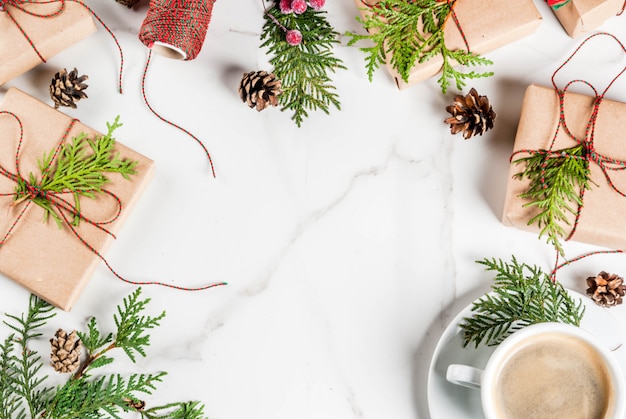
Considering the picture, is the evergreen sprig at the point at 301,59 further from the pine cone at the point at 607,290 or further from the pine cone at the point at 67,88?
the pine cone at the point at 607,290

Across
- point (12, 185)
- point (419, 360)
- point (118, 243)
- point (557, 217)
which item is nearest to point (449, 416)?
point (419, 360)

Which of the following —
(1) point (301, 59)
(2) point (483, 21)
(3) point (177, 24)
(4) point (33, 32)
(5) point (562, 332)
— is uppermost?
(4) point (33, 32)

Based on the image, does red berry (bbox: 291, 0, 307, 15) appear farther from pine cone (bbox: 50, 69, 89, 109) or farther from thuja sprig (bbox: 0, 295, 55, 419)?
thuja sprig (bbox: 0, 295, 55, 419)

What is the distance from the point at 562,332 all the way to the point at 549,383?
0.09 m

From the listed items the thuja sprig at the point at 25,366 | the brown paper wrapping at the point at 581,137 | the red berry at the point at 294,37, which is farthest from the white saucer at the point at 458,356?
the thuja sprig at the point at 25,366

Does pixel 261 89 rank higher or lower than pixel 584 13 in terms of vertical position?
higher

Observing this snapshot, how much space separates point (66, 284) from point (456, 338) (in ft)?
2.03

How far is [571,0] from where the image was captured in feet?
3.57

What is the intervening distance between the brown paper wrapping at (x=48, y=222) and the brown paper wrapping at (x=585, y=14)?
2.39ft

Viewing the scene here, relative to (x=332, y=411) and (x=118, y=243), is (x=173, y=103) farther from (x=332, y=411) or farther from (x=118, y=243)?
(x=332, y=411)

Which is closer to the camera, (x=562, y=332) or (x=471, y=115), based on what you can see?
(x=562, y=332)

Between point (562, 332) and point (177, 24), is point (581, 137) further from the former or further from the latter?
point (177, 24)

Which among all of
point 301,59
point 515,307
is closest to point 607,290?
point 515,307

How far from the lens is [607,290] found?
3.59ft
